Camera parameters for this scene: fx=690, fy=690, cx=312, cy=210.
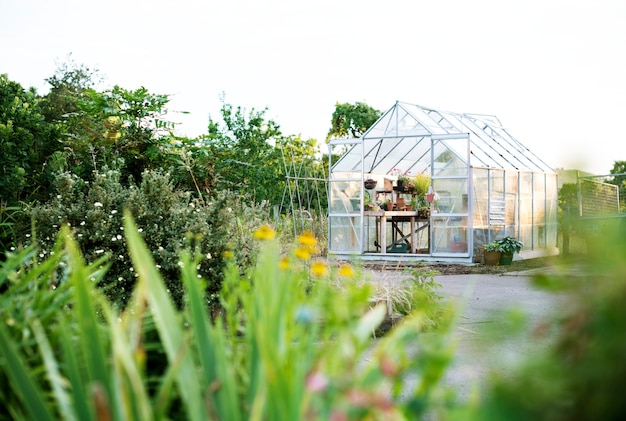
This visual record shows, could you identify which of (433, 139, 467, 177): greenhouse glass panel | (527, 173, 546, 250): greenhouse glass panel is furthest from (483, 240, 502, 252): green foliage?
(527, 173, 546, 250): greenhouse glass panel

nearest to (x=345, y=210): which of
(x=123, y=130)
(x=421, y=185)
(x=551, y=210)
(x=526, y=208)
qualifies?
(x=421, y=185)

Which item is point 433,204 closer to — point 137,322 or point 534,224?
point 534,224

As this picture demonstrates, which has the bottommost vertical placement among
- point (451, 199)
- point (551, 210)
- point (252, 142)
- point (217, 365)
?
point (217, 365)

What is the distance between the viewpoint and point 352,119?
24.6m

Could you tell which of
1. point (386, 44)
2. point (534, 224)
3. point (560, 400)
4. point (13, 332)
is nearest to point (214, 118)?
point (386, 44)

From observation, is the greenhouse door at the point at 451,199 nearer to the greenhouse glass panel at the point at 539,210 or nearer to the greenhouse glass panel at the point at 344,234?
the greenhouse glass panel at the point at 344,234

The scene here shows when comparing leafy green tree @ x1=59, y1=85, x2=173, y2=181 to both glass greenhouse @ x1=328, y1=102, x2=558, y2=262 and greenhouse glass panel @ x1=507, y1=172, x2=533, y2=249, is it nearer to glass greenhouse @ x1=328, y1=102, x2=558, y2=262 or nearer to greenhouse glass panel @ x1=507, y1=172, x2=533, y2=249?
glass greenhouse @ x1=328, y1=102, x2=558, y2=262

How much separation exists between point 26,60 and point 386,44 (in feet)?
17.3

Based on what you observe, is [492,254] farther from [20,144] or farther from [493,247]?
[20,144]

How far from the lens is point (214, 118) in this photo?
13945 mm

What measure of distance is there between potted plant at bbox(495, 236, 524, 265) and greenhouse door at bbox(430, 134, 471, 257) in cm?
65

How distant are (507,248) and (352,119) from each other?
42.0ft

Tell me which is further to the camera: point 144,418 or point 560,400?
point 144,418

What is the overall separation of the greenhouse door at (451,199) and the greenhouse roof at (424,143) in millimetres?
63
